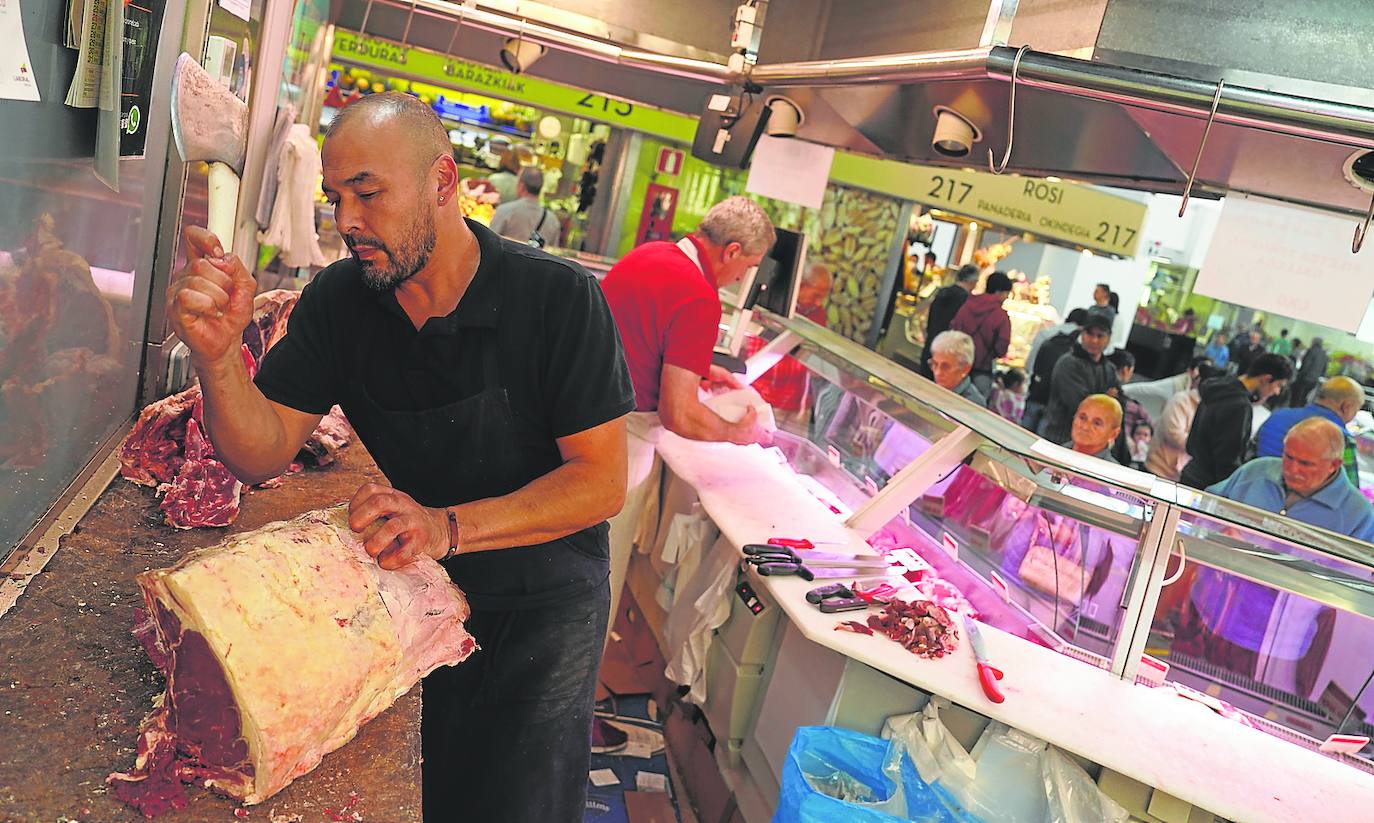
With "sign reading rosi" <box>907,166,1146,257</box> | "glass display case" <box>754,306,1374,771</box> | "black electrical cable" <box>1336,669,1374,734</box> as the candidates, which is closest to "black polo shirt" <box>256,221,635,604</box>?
"glass display case" <box>754,306,1374,771</box>

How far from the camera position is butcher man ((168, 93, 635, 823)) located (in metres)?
1.93

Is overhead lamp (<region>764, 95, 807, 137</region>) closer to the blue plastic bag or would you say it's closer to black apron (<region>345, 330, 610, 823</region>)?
the blue plastic bag

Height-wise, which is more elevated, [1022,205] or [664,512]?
[1022,205]

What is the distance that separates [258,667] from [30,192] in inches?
33.9

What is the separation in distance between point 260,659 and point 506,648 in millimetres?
857

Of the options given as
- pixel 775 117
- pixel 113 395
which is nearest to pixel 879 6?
pixel 775 117

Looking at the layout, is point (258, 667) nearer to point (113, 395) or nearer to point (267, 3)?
point (113, 395)

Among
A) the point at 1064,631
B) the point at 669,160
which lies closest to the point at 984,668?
the point at 1064,631

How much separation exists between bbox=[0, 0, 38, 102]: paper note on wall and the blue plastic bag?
2.42 meters

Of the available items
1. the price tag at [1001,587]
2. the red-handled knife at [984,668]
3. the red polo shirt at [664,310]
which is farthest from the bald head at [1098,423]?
the red polo shirt at [664,310]

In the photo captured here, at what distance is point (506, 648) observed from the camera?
2383 millimetres

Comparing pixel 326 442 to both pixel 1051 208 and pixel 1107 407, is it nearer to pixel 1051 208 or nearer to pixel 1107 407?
pixel 1107 407

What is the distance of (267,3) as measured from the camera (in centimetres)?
361

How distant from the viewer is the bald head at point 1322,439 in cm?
501
